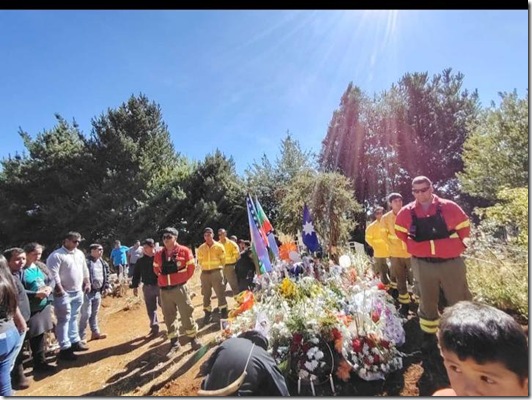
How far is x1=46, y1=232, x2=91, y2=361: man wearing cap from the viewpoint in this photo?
4.20 meters

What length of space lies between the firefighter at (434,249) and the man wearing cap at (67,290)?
4437 millimetres

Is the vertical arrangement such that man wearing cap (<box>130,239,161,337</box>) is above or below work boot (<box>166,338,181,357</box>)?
above

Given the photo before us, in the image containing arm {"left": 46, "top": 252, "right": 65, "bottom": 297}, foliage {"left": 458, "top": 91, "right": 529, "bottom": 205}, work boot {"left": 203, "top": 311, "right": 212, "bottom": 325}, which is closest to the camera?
arm {"left": 46, "top": 252, "right": 65, "bottom": 297}

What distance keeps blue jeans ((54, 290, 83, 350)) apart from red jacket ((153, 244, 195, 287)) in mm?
1286

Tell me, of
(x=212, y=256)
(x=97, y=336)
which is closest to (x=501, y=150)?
(x=212, y=256)

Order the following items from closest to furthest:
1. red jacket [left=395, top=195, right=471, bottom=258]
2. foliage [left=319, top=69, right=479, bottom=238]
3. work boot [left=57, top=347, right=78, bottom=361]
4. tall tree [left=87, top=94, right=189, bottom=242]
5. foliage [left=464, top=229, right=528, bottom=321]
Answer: red jacket [left=395, top=195, right=471, bottom=258], foliage [left=464, top=229, right=528, bottom=321], work boot [left=57, top=347, right=78, bottom=361], foliage [left=319, top=69, right=479, bottom=238], tall tree [left=87, top=94, right=189, bottom=242]

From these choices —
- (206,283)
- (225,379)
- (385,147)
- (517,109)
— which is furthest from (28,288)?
(385,147)

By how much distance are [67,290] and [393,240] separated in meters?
4.69

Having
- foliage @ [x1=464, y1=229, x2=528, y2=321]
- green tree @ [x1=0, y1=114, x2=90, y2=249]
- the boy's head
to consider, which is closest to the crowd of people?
the boy's head

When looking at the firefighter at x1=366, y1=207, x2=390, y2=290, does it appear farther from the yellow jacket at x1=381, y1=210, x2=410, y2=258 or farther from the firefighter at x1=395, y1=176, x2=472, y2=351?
the firefighter at x1=395, y1=176, x2=472, y2=351

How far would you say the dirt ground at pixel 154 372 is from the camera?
8.30 ft

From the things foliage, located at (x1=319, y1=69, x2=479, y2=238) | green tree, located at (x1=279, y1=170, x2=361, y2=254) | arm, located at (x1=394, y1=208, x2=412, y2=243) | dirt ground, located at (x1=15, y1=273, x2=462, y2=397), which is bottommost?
dirt ground, located at (x1=15, y1=273, x2=462, y2=397)

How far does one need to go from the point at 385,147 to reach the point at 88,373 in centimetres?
1615

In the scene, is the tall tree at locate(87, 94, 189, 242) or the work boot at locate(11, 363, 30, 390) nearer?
the work boot at locate(11, 363, 30, 390)
